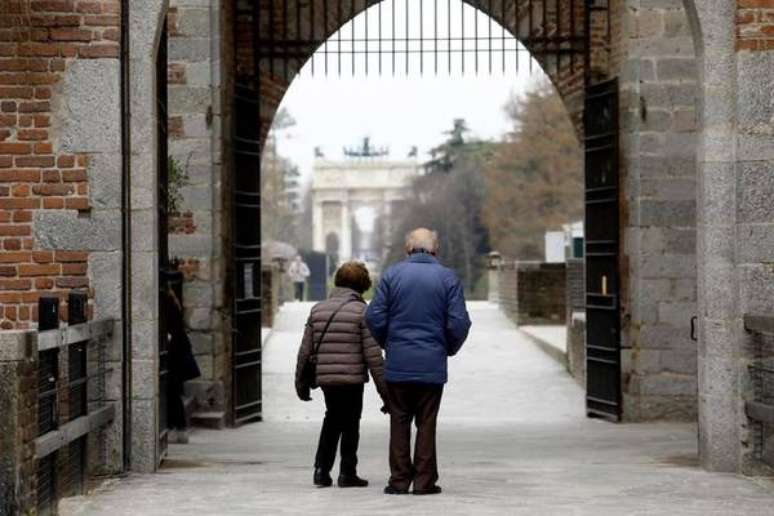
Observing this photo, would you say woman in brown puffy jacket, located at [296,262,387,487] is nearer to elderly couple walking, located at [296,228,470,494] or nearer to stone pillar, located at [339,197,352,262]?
elderly couple walking, located at [296,228,470,494]

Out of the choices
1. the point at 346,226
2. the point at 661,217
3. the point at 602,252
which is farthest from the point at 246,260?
the point at 346,226

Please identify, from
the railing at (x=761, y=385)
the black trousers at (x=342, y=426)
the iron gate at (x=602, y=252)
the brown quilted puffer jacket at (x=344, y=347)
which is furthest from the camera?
the iron gate at (x=602, y=252)

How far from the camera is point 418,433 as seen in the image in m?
9.51

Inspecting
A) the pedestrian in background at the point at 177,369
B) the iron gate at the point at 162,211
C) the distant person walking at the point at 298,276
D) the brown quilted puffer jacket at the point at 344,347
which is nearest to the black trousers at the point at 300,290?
the distant person walking at the point at 298,276

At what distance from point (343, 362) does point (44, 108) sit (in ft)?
8.19

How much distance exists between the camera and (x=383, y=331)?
940cm

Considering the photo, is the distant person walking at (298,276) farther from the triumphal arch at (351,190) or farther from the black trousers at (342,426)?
the triumphal arch at (351,190)

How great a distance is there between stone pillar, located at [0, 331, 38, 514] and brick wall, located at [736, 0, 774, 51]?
500 centimetres

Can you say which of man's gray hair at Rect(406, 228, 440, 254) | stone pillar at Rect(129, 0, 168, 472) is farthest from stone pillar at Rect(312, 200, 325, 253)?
man's gray hair at Rect(406, 228, 440, 254)

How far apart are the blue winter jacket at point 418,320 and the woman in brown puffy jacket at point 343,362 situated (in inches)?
10.5

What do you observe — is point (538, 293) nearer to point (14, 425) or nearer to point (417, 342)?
point (417, 342)

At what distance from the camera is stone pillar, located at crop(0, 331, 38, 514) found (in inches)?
306

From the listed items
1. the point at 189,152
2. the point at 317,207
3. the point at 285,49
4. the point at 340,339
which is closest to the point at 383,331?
the point at 340,339

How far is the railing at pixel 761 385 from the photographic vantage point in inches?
407
